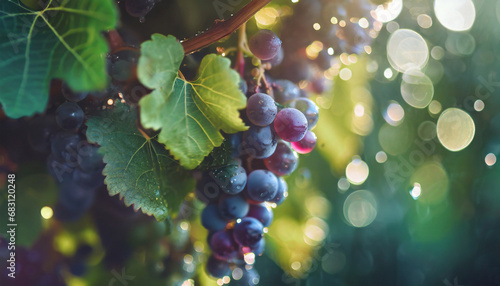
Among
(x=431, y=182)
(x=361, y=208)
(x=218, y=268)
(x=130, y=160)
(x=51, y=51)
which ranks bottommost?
(x=361, y=208)

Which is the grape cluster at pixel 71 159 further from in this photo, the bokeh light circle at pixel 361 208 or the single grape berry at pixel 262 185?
the bokeh light circle at pixel 361 208

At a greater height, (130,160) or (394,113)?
(130,160)

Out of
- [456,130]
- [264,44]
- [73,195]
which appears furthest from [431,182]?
[73,195]

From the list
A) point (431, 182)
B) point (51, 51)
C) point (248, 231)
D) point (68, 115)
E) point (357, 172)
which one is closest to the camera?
point (51, 51)

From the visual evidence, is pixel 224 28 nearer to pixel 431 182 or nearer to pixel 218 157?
pixel 218 157

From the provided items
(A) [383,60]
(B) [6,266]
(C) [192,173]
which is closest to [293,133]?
(C) [192,173]

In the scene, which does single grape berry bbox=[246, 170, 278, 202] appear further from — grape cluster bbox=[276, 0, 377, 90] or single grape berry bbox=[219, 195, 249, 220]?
grape cluster bbox=[276, 0, 377, 90]
